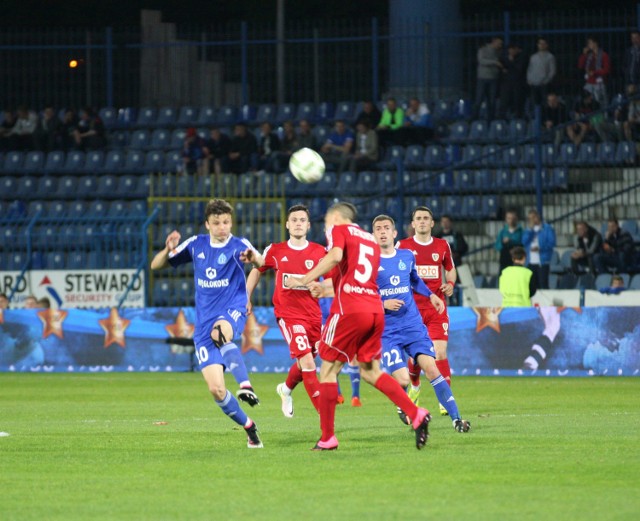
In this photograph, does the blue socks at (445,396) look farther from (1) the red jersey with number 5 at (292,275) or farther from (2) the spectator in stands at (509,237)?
(2) the spectator in stands at (509,237)

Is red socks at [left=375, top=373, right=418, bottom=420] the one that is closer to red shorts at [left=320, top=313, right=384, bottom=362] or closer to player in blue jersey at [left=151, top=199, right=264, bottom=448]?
red shorts at [left=320, top=313, right=384, bottom=362]

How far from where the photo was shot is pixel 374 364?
10719 mm

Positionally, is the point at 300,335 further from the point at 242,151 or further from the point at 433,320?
the point at 242,151

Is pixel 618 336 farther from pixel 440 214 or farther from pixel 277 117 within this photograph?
pixel 277 117

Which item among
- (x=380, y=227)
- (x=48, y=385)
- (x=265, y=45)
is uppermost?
(x=265, y=45)

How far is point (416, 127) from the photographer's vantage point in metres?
29.2

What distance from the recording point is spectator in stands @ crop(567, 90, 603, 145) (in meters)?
27.4

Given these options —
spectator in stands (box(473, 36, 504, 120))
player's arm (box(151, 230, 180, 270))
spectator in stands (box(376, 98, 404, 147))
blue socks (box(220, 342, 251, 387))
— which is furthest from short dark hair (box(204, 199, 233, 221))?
spectator in stands (box(473, 36, 504, 120))

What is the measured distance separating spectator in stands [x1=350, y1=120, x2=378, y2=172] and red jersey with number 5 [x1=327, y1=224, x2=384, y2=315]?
18.1m

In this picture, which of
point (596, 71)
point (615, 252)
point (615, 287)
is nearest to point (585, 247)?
point (615, 252)

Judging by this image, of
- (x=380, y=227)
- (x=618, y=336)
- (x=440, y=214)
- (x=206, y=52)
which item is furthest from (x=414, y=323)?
(x=206, y=52)

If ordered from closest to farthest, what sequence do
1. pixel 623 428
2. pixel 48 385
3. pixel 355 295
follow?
pixel 355 295 < pixel 623 428 < pixel 48 385

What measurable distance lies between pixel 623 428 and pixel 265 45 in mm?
24815

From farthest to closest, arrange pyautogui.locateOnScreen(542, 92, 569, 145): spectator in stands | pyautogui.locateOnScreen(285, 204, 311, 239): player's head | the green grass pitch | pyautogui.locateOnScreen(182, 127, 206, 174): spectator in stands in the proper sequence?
pyautogui.locateOnScreen(182, 127, 206, 174): spectator in stands
pyautogui.locateOnScreen(542, 92, 569, 145): spectator in stands
pyautogui.locateOnScreen(285, 204, 311, 239): player's head
the green grass pitch
